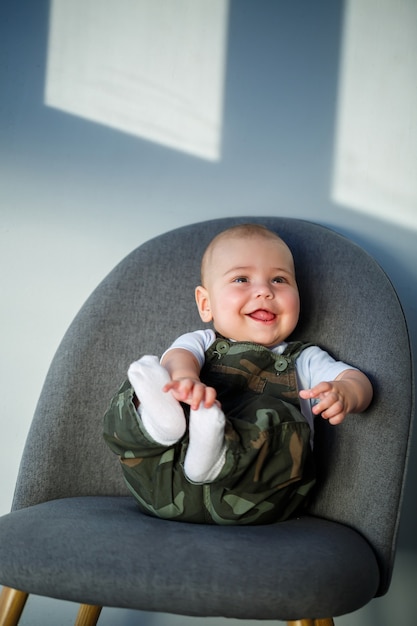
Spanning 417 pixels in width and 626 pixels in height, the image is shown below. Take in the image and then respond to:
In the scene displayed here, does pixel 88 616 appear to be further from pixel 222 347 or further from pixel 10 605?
pixel 222 347

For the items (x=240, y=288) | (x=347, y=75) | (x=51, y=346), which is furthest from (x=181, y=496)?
(x=347, y=75)

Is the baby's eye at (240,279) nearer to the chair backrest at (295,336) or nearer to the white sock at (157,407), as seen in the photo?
the chair backrest at (295,336)

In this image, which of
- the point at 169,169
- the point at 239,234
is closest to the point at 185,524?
the point at 239,234

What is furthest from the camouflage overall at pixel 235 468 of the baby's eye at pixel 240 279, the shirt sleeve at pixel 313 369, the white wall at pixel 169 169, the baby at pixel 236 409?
the white wall at pixel 169 169

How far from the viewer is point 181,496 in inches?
32.3

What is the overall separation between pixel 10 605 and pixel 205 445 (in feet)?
0.96

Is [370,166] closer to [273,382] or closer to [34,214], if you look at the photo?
[273,382]

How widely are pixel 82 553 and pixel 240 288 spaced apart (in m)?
0.49

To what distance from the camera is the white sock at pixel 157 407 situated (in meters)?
0.77

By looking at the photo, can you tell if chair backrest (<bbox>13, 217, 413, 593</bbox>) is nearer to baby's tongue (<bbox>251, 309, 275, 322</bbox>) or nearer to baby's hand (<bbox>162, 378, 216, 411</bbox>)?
baby's tongue (<bbox>251, 309, 275, 322</bbox>)

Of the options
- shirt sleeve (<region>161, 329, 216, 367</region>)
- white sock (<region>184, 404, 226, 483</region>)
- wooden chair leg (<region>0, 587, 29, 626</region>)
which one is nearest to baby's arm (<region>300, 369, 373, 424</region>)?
white sock (<region>184, 404, 226, 483</region>)

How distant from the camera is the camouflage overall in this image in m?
0.79

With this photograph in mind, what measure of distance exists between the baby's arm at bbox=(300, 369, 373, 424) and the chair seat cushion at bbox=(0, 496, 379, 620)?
146 millimetres

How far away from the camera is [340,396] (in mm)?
829
